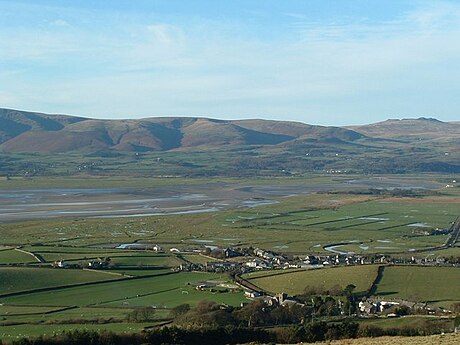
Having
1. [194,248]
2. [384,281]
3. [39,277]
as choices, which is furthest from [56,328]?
[194,248]

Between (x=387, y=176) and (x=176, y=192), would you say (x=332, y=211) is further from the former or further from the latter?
(x=387, y=176)

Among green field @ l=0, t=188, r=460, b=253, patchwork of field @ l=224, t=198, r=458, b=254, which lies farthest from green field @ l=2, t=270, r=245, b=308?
patchwork of field @ l=224, t=198, r=458, b=254

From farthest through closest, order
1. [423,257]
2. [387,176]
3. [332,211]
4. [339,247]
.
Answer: [387,176]
[332,211]
[339,247]
[423,257]

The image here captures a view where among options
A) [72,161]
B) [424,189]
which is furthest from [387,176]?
[72,161]

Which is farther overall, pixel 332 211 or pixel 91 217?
pixel 332 211

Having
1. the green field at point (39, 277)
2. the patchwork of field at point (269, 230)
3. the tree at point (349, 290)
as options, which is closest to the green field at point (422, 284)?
the tree at point (349, 290)

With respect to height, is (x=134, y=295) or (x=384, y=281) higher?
(x=384, y=281)

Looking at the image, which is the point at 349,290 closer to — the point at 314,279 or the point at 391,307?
the point at 391,307
